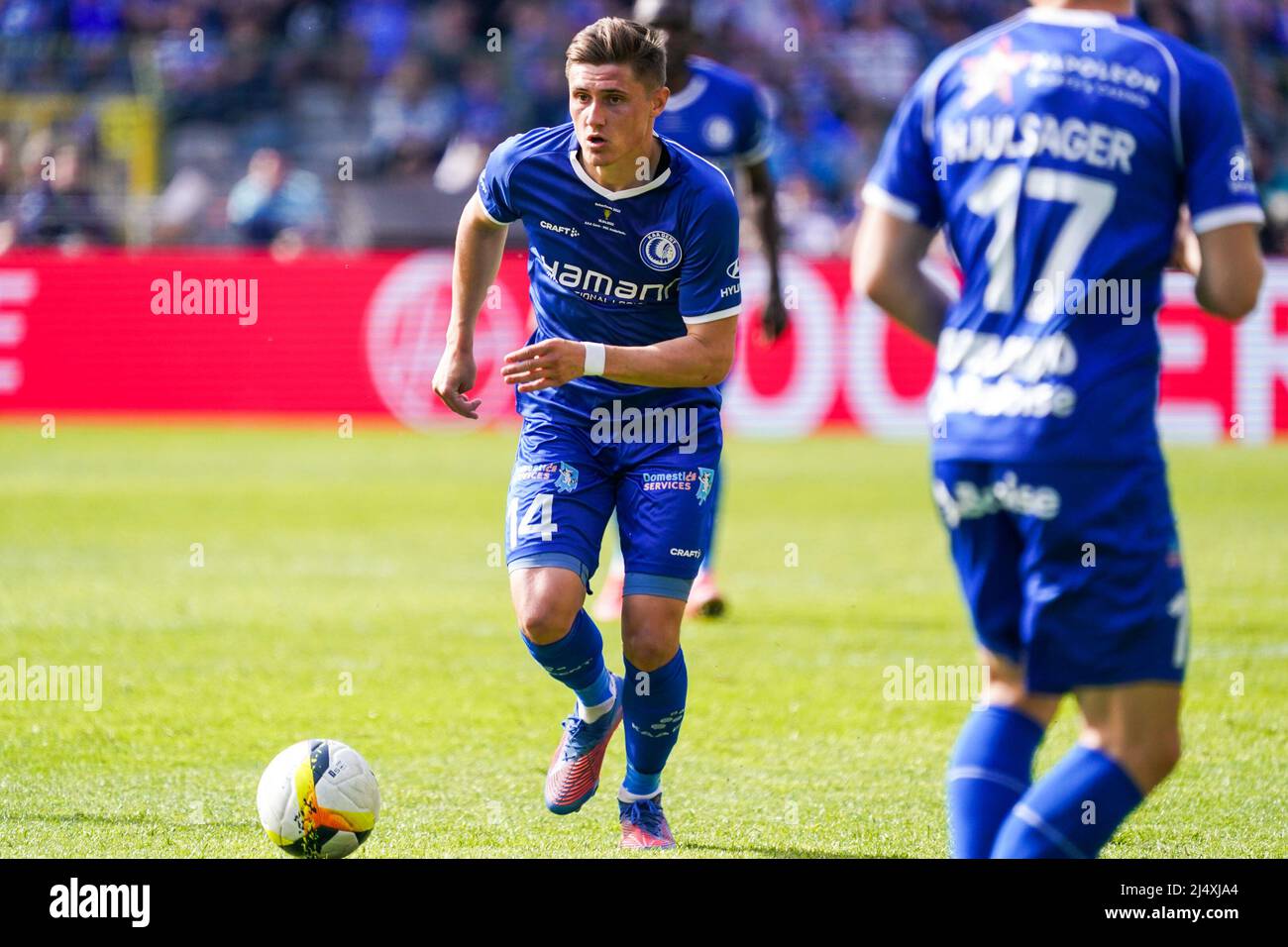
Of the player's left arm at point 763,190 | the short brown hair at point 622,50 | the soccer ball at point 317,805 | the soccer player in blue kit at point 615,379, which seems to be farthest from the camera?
the player's left arm at point 763,190

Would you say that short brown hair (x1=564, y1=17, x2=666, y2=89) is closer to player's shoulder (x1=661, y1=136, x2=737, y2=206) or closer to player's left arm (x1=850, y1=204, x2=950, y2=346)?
player's shoulder (x1=661, y1=136, x2=737, y2=206)

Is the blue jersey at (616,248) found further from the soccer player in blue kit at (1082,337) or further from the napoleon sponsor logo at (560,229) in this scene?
the soccer player in blue kit at (1082,337)

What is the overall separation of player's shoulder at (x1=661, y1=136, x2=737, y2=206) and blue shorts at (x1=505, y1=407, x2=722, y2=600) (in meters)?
0.68

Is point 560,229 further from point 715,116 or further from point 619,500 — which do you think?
point 715,116

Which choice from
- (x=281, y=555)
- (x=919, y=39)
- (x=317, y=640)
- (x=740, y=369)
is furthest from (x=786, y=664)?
(x=919, y=39)

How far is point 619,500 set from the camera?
5355 mm

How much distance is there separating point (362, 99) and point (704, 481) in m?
18.5

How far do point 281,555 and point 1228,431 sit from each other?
9.81 metres

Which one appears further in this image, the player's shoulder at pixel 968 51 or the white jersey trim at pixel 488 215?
the white jersey trim at pixel 488 215

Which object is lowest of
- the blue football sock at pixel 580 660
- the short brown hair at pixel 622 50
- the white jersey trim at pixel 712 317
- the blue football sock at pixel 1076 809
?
the blue football sock at pixel 580 660

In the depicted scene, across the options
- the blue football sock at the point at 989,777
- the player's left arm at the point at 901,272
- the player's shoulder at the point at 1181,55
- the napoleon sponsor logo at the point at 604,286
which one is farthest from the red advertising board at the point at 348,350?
the player's shoulder at the point at 1181,55

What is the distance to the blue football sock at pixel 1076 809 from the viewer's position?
3408 mm

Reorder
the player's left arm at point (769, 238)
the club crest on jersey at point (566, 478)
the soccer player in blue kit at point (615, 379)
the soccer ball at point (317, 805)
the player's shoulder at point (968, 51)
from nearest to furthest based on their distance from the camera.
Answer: the player's shoulder at point (968, 51), the soccer ball at point (317, 805), the soccer player in blue kit at point (615, 379), the club crest on jersey at point (566, 478), the player's left arm at point (769, 238)
